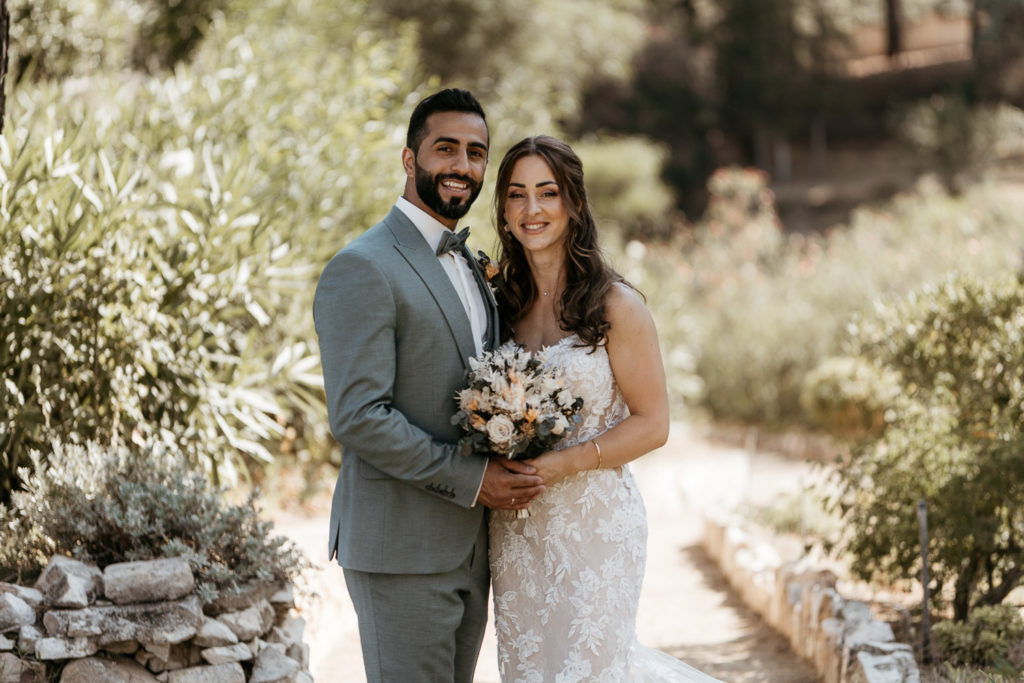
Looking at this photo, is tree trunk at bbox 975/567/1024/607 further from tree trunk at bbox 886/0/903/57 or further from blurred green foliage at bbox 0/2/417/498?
tree trunk at bbox 886/0/903/57

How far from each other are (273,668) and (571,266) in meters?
1.89

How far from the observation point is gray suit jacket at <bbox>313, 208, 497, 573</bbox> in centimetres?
272

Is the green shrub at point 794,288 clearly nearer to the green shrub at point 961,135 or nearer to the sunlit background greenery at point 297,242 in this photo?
the sunlit background greenery at point 297,242

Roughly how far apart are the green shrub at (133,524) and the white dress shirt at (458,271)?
1.46 m

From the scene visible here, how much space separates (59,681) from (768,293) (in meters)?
10.6

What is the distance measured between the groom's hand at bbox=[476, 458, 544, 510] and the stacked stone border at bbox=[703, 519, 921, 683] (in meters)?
Result: 1.83

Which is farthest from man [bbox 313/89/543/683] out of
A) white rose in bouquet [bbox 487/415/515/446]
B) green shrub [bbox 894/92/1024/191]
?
green shrub [bbox 894/92/1024/191]

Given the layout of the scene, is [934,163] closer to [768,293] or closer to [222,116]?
[768,293]

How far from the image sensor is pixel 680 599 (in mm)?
6539

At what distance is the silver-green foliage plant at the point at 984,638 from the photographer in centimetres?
411

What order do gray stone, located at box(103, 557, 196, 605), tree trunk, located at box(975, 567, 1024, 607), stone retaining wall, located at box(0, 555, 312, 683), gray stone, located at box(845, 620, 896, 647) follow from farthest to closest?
tree trunk, located at box(975, 567, 1024, 607)
gray stone, located at box(845, 620, 896, 647)
gray stone, located at box(103, 557, 196, 605)
stone retaining wall, located at box(0, 555, 312, 683)

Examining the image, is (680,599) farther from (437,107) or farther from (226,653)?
(437,107)

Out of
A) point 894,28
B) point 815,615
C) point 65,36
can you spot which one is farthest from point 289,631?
point 894,28

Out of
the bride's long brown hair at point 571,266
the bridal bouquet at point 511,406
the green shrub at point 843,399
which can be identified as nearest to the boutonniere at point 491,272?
the bride's long brown hair at point 571,266
